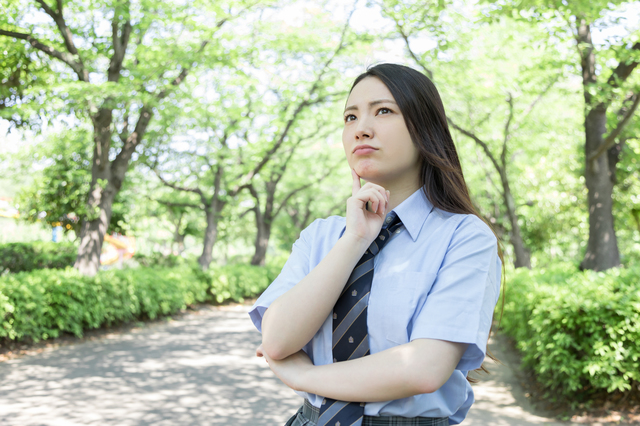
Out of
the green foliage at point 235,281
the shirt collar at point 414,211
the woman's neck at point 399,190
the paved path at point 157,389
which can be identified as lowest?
the green foliage at point 235,281

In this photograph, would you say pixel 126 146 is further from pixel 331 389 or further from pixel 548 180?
pixel 548 180

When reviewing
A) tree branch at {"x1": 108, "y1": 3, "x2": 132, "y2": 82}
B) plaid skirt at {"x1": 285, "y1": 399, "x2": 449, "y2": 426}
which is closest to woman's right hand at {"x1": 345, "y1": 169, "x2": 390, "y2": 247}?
plaid skirt at {"x1": 285, "y1": 399, "x2": 449, "y2": 426}

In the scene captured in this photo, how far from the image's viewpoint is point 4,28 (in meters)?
8.70

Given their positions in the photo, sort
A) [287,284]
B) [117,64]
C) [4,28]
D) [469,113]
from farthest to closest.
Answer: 1. [469,113]
2. [117,64]
3. [4,28]
4. [287,284]

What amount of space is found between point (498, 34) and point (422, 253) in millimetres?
14148

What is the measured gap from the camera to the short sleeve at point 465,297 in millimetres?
1327

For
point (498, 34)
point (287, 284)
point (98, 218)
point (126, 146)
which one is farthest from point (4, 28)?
point (498, 34)

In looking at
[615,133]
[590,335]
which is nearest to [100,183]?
[590,335]

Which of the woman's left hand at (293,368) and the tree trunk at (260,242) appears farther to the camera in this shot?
the tree trunk at (260,242)

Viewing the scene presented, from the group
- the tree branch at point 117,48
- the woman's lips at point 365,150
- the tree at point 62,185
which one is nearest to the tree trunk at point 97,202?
the tree branch at point 117,48

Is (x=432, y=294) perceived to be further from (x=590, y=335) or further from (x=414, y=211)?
(x=590, y=335)

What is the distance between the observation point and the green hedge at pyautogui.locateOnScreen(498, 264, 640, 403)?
4.93 meters

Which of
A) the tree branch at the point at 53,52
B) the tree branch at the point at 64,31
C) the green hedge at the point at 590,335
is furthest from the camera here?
the tree branch at the point at 64,31

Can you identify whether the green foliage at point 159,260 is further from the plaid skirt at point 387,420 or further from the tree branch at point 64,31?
the plaid skirt at point 387,420
